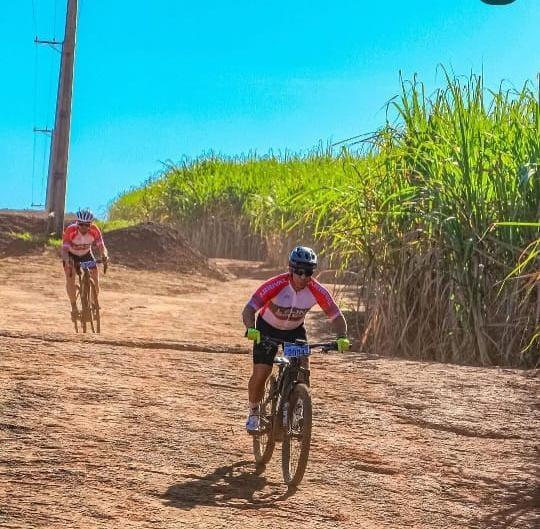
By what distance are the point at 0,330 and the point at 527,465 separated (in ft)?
17.5

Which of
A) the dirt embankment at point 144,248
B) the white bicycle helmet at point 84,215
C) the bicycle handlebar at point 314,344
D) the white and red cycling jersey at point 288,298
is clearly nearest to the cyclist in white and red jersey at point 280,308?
the white and red cycling jersey at point 288,298

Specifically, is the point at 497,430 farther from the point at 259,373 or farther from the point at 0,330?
the point at 0,330

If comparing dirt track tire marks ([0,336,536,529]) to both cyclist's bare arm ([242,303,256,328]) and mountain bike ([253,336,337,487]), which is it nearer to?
mountain bike ([253,336,337,487])

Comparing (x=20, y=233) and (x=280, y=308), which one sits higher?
(x=20, y=233)

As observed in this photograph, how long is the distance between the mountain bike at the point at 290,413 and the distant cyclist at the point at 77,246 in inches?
284

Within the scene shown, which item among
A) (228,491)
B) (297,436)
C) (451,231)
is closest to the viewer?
(228,491)

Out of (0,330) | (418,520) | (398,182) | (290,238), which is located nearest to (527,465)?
(418,520)

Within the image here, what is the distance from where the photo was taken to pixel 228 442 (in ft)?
21.7

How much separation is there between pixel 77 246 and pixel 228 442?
7.14 metres

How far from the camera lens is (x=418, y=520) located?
17.9 feet

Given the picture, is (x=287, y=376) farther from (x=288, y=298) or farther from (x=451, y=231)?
(x=451, y=231)

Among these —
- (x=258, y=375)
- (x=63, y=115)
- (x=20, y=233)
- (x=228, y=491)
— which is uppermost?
(x=63, y=115)

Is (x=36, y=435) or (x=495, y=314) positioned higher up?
(x=495, y=314)

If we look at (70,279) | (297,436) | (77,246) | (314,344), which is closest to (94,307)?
(70,279)
